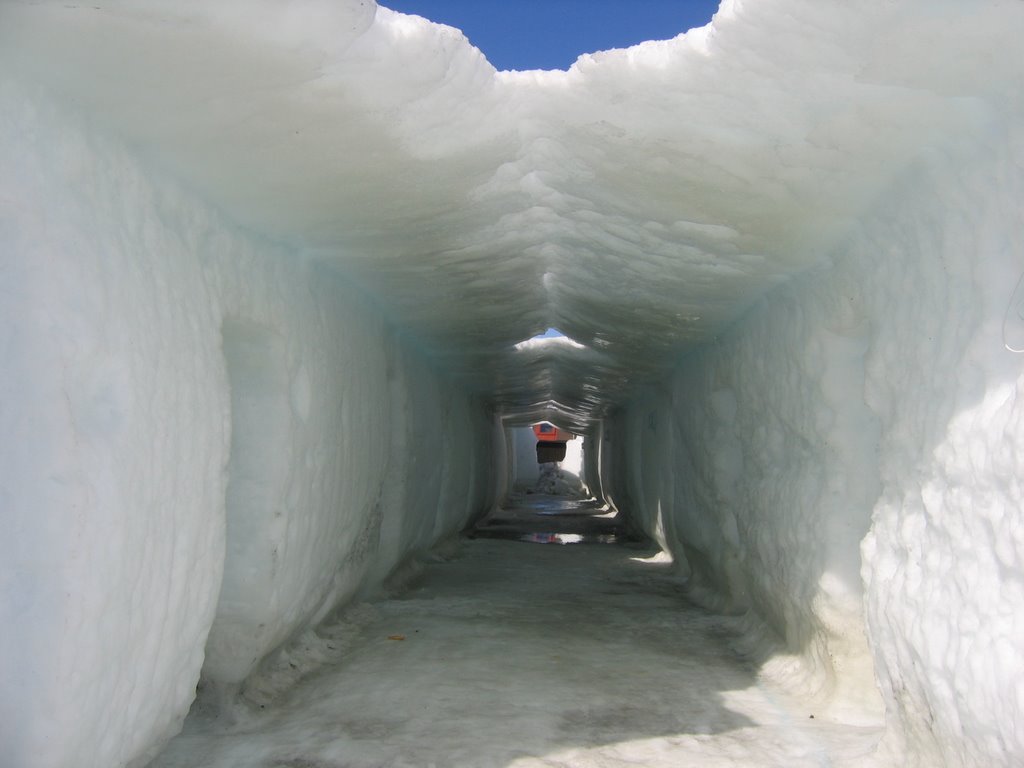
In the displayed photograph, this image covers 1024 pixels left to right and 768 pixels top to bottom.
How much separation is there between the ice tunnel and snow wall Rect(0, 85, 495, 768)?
0.01 metres

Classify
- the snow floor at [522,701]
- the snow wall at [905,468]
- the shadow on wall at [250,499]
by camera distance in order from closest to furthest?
the snow wall at [905,468], the snow floor at [522,701], the shadow on wall at [250,499]

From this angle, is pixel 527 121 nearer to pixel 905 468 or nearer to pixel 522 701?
pixel 905 468

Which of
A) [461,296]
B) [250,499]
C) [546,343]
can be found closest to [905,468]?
[250,499]

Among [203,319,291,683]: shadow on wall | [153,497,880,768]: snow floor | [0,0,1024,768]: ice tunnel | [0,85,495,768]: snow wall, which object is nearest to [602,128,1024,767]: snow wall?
[0,0,1024,768]: ice tunnel

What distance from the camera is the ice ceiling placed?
6.46 ft

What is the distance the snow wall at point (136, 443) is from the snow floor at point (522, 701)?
15.5 inches

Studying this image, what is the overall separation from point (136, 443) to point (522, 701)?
222 cm

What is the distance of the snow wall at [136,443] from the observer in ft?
6.57


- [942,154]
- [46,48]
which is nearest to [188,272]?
[46,48]

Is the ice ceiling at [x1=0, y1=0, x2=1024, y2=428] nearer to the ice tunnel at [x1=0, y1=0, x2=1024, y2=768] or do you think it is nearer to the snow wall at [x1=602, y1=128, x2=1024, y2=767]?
the ice tunnel at [x1=0, y1=0, x2=1024, y2=768]

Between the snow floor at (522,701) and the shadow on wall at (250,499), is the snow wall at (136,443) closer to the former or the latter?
the shadow on wall at (250,499)

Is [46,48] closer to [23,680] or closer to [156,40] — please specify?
[156,40]

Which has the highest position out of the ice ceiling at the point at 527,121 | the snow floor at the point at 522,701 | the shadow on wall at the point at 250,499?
the ice ceiling at the point at 527,121

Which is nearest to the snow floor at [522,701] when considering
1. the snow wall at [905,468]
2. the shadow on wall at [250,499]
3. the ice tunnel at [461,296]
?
the ice tunnel at [461,296]
